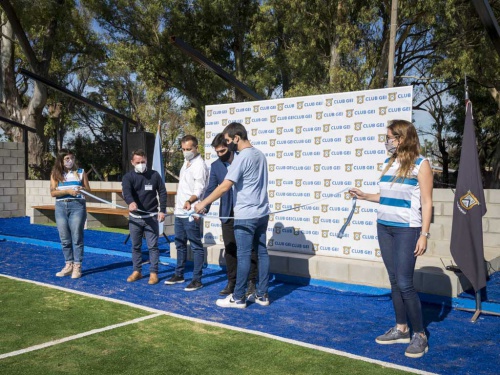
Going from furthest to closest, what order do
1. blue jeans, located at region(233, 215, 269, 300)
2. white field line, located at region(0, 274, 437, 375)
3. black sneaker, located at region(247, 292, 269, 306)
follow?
1. black sneaker, located at region(247, 292, 269, 306)
2. blue jeans, located at region(233, 215, 269, 300)
3. white field line, located at region(0, 274, 437, 375)

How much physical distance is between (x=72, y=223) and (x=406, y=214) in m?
4.76

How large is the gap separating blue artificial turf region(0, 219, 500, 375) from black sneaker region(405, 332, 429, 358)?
0.20 ft

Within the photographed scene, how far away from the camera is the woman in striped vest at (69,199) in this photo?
7.00m

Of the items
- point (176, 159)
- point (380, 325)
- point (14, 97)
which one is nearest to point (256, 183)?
point (380, 325)

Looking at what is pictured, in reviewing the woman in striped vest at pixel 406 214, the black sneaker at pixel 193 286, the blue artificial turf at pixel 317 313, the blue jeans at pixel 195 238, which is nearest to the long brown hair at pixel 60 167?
the blue artificial turf at pixel 317 313

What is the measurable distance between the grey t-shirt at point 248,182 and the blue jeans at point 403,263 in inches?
58.4

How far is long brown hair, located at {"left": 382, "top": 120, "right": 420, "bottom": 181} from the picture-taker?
4211mm

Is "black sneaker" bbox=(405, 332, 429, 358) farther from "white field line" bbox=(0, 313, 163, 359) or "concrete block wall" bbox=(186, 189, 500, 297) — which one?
"white field line" bbox=(0, 313, 163, 359)

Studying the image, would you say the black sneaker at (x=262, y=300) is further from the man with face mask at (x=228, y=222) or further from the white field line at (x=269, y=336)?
the white field line at (x=269, y=336)

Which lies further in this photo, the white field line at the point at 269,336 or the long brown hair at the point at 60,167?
the long brown hair at the point at 60,167

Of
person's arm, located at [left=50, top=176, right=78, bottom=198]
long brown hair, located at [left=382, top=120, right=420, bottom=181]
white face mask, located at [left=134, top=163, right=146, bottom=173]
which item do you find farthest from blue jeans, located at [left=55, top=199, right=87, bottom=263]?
long brown hair, located at [left=382, top=120, right=420, bottom=181]

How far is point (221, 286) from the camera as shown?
6.82m

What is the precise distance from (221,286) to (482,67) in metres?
15.3

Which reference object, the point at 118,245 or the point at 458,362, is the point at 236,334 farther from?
the point at 118,245
